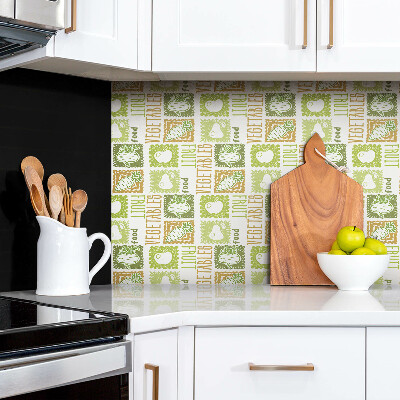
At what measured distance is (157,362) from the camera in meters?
1.53

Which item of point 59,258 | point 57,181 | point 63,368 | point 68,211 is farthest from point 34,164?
point 63,368

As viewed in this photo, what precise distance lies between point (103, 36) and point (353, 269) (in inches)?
39.2

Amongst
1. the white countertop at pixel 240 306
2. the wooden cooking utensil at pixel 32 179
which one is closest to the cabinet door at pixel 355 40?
the white countertop at pixel 240 306

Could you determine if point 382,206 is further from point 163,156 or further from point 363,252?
point 163,156

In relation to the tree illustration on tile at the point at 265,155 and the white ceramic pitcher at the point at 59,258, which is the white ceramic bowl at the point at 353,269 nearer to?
the tree illustration on tile at the point at 265,155

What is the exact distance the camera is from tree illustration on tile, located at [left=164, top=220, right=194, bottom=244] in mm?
2234

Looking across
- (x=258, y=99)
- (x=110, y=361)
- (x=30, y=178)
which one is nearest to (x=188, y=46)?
(x=258, y=99)

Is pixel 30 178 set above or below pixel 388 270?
above

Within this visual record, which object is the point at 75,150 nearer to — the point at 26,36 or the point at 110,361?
the point at 26,36

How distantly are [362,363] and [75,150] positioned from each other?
111 centimetres

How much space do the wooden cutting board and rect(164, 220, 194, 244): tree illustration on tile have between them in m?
0.28

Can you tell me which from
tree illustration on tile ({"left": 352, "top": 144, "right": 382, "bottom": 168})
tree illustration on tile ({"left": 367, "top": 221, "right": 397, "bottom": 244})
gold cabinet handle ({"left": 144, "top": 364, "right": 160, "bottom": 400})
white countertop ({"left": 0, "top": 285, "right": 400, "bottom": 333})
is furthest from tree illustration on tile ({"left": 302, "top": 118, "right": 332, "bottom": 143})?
gold cabinet handle ({"left": 144, "top": 364, "right": 160, "bottom": 400})

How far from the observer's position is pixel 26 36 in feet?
5.35

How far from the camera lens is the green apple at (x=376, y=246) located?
6.70 ft
